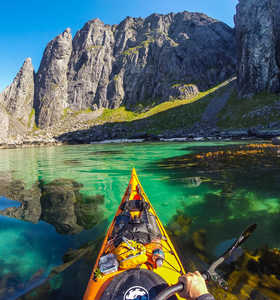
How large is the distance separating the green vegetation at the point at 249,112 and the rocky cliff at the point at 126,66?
112 ft

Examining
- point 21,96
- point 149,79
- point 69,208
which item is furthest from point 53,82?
point 69,208

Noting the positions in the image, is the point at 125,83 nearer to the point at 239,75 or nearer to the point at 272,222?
the point at 239,75

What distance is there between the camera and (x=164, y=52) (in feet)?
354

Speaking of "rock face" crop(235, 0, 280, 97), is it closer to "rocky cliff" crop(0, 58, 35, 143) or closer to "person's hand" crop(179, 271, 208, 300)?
"person's hand" crop(179, 271, 208, 300)

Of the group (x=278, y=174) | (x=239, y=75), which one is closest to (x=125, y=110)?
(x=239, y=75)

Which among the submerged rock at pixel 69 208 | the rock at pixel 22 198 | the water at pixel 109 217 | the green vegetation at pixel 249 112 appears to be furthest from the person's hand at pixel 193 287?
the green vegetation at pixel 249 112

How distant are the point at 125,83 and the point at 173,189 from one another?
4584 inches

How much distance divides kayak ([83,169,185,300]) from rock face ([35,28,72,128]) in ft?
399

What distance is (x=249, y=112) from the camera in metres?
55.1

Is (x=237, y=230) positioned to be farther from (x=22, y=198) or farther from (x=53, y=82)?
(x=53, y=82)

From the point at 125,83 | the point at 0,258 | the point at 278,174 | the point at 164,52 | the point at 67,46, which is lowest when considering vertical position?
the point at 0,258

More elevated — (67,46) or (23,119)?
(67,46)

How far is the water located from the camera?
15.4ft

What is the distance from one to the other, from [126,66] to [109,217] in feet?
410
